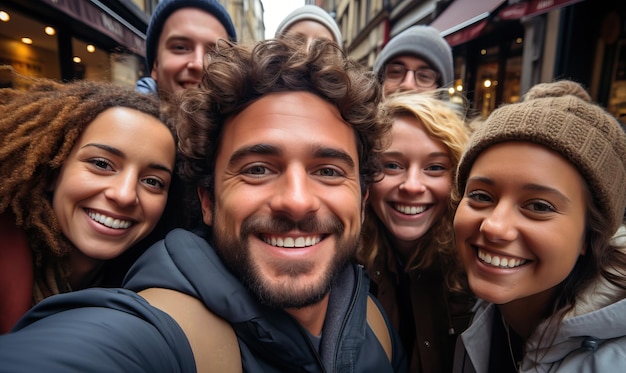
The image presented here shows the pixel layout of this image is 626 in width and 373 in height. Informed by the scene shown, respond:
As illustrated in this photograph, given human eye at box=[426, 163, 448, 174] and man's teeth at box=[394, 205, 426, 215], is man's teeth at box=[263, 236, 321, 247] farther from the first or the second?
human eye at box=[426, 163, 448, 174]

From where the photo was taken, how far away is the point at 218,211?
1.58m

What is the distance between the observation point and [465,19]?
730 cm

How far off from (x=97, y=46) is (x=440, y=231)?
6.16 metres

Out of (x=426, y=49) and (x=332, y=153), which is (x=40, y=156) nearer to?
(x=332, y=153)

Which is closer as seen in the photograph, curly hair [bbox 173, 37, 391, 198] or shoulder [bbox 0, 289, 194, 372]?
shoulder [bbox 0, 289, 194, 372]

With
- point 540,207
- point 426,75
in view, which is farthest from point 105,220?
point 426,75

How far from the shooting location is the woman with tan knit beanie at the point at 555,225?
1.37 meters

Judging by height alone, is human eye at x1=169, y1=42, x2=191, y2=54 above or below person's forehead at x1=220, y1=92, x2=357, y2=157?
above

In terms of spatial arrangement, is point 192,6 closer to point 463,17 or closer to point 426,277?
point 426,277

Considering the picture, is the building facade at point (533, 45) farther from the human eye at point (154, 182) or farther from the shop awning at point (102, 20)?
the shop awning at point (102, 20)

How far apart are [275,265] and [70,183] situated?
105 centimetres

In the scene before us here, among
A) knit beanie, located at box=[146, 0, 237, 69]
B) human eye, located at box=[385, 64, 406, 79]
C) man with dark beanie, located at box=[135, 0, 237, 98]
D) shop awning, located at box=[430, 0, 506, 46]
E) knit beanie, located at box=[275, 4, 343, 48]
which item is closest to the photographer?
man with dark beanie, located at box=[135, 0, 237, 98]

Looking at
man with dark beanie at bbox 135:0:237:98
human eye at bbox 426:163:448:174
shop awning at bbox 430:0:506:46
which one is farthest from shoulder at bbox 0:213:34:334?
shop awning at bbox 430:0:506:46

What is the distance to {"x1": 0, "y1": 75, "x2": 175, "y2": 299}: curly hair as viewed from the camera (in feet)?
5.13
